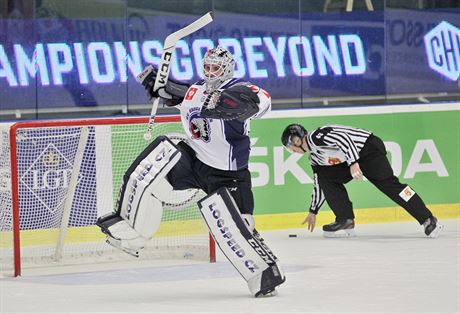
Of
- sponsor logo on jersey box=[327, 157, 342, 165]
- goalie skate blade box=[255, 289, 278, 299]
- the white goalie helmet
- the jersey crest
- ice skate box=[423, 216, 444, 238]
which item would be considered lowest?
ice skate box=[423, 216, 444, 238]

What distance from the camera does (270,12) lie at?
391 inches

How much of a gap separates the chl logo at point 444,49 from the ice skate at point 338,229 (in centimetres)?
166

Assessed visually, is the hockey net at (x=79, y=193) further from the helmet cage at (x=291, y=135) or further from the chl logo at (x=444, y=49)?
the chl logo at (x=444, y=49)

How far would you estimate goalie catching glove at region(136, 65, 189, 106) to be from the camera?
7.05m

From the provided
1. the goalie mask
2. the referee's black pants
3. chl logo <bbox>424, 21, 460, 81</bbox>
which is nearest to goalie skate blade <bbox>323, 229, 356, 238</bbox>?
the referee's black pants

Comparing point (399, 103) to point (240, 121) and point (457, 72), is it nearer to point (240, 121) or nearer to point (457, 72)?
point (457, 72)

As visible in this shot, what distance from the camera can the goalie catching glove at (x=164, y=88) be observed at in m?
7.05

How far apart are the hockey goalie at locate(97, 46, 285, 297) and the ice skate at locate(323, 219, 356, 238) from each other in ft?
7.17

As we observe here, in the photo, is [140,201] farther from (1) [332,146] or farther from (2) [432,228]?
(2) [432,228]

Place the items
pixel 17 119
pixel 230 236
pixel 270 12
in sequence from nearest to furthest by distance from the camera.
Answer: pixel 230 236, pixel 17 119, pixel 270 12

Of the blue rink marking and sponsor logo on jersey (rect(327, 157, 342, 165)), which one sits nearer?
the blue rink marking

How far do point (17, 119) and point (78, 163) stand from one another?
3.82ft

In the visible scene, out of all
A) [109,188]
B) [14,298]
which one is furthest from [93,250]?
[14,298]

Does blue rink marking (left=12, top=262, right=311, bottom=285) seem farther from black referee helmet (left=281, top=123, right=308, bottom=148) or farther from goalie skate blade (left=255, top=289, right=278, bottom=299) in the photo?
black referee helmet (left=281, top=123, right=308, bottom=148)
